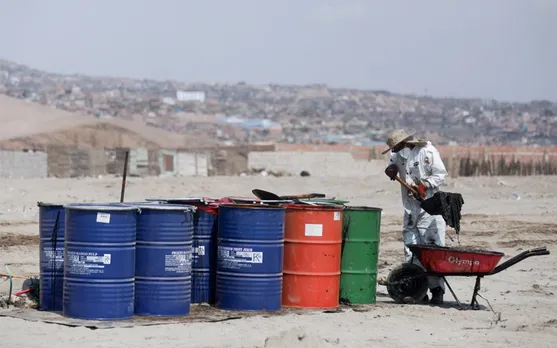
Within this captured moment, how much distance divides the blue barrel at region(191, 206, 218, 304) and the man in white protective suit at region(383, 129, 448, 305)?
233 centimetres

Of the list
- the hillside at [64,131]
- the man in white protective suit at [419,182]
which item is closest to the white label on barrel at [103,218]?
the man in white protective suit at [419,182]

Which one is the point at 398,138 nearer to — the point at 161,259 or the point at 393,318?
the point at 393,318

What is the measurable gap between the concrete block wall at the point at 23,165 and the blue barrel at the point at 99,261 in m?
29.0

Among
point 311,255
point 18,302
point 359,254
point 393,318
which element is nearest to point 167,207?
point 311,255

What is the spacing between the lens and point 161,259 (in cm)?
1042

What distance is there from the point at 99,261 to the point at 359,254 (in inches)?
116

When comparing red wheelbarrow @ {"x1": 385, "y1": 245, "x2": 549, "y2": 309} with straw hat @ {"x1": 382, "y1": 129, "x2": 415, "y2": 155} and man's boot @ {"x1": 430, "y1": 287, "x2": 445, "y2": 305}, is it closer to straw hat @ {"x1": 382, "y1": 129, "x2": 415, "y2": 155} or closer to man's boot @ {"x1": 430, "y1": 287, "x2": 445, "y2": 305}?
man's boot @ {"x1": 430, "y1": 287, "x2": 445, "y2": 305}

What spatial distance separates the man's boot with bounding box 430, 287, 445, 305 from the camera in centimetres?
1222

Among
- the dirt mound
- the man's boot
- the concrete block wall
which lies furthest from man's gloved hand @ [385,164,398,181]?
the concrete block wall

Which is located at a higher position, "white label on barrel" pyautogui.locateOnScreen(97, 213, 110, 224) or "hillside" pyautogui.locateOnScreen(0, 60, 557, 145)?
"hillside" pyautogui.locateOnScreen(0, 60, 557, 145)

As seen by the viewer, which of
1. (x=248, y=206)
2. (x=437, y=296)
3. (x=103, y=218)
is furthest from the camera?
(x=437, y=296)

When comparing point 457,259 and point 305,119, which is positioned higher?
point 305,119

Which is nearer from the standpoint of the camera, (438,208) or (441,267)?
(441,267)

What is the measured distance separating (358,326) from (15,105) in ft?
311
